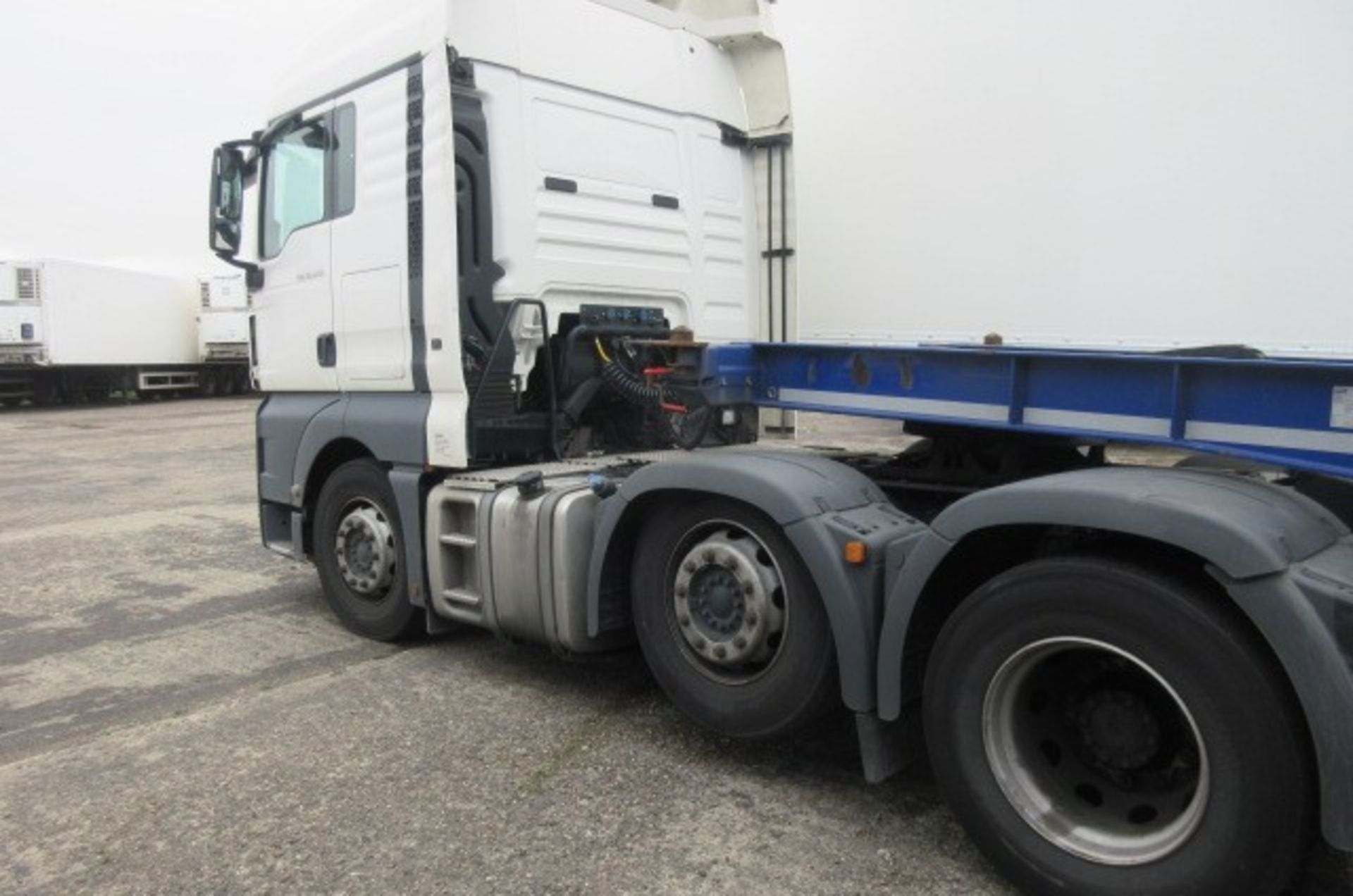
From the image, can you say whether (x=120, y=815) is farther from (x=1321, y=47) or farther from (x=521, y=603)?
(x=1321, y=47)

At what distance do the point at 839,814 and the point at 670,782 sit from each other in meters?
0.59

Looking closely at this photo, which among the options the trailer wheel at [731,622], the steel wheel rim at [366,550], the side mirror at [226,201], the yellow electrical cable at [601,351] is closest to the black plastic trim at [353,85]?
the side mirror at [226,201]

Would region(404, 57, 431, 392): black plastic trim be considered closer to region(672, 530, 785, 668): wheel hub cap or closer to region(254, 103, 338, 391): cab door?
region(254, 103, 338, 391): cab door

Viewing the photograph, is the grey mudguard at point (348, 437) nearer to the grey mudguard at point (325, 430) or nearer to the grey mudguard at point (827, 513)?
the grey mudguard at point (325, 430)

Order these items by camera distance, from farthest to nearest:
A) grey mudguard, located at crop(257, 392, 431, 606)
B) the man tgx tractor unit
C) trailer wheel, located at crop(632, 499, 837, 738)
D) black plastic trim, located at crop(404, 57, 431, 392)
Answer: grey mudguard, located at crop(257, 392, 431, 606) < black plastic trim, located at crop(404, 57, 431, 392) < trailer wheel, located at crop(632, 499, 837, 738) < the man tgx tractor unit

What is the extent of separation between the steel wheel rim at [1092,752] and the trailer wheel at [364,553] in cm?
308

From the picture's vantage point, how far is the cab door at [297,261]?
5.22 metres

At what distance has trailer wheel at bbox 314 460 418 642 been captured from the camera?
4930 mm

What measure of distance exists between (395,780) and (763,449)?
5.68 ft

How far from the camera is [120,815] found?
3.22 metres

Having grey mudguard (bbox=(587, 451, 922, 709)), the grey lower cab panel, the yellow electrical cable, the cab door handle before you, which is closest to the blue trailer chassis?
grey mudguard (bbox=(587, 451, 922, 709))

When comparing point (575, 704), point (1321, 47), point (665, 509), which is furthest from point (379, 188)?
point (1321, 47)

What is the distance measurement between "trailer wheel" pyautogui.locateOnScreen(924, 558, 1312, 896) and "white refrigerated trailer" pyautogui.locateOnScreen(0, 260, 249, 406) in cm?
2735

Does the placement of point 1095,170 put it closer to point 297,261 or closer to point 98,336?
point 297,261
